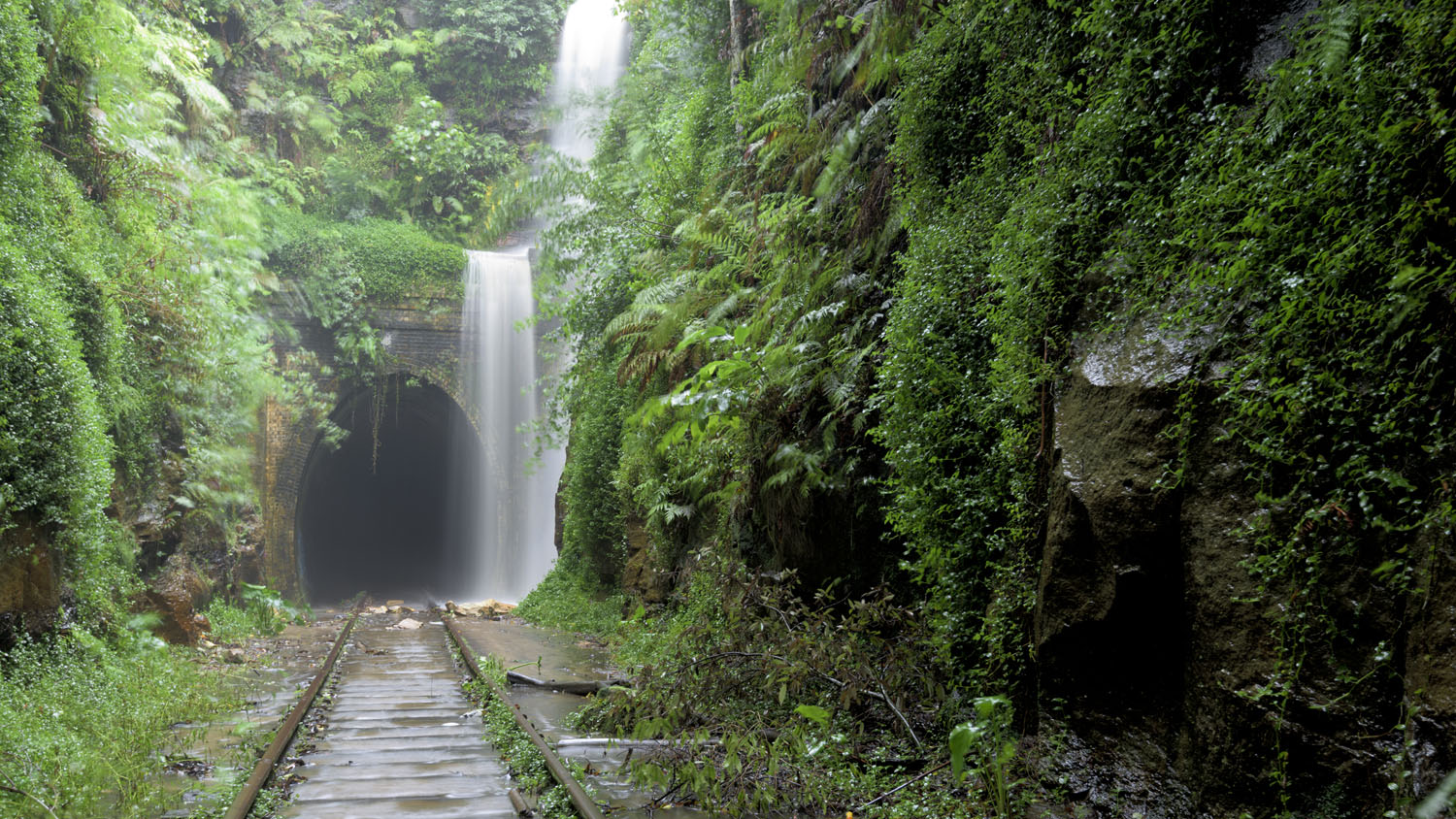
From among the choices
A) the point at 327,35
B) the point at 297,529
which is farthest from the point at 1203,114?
the point at 327,35

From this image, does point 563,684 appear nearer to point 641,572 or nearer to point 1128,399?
point 641,572

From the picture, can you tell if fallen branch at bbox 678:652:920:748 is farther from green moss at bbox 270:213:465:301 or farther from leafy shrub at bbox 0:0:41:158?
green moss at bbox 270:213:465:301

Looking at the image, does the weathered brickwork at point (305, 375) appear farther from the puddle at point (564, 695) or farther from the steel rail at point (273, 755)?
the steel rail at point (273, 755)

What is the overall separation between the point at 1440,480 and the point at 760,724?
3.35m

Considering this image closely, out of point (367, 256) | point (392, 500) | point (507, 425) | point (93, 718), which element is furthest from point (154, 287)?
point (392, 500)

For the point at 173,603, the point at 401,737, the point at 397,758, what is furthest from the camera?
the point at 173,603

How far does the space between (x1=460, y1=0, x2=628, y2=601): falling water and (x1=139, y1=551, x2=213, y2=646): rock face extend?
31.2ft

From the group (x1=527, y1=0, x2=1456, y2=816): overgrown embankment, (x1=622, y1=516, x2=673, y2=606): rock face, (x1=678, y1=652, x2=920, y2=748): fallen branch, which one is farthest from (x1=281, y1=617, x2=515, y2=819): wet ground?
(x1=622, y1=516, x2=673, y2=606): rock face

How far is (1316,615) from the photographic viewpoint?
2672 mm

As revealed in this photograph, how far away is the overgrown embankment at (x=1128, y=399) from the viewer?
255 cm

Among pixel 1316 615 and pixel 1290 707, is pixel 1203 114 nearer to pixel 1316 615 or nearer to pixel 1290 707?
pixel 1316 615

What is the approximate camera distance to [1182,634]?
135 inches

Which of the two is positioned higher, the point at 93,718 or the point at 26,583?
the point at 26,583

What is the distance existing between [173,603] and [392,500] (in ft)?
56.5
